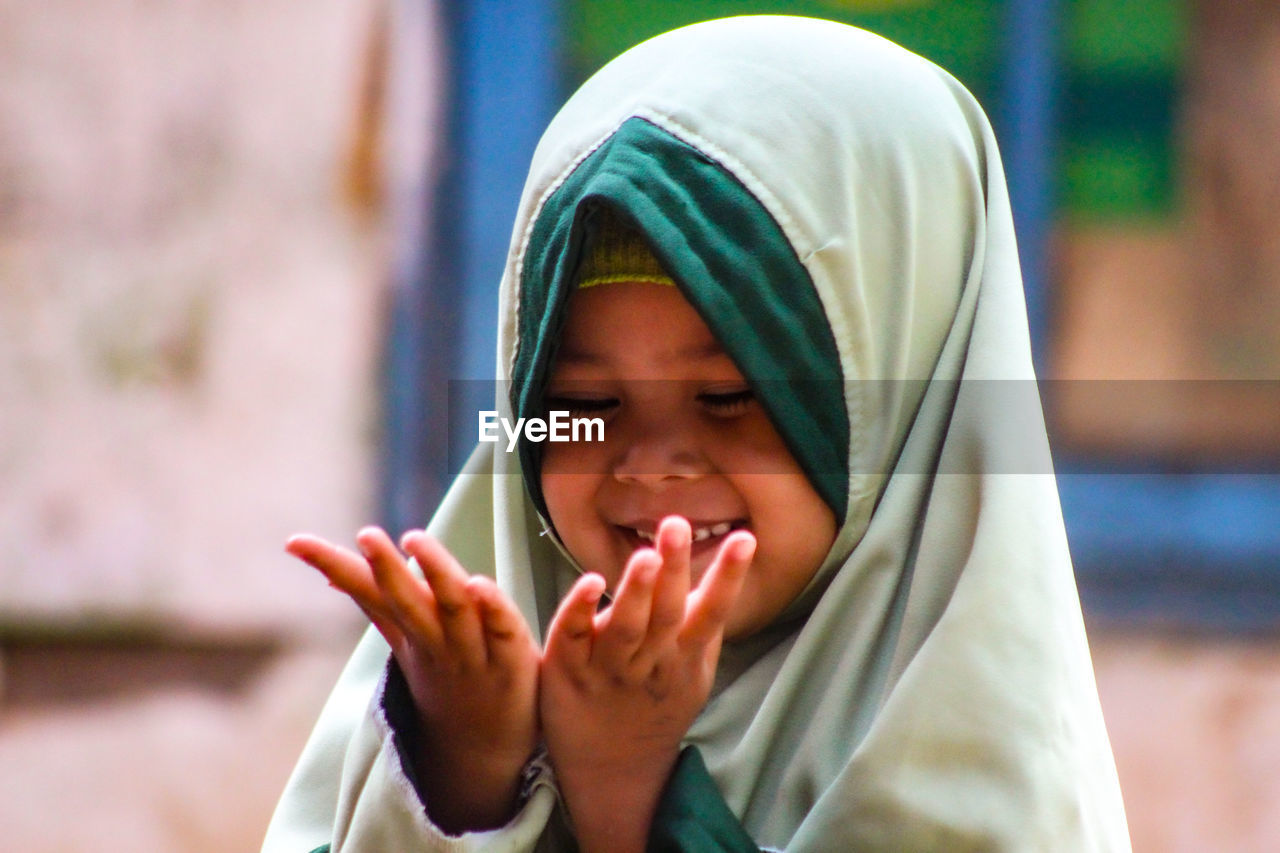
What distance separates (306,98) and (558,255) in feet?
4.77

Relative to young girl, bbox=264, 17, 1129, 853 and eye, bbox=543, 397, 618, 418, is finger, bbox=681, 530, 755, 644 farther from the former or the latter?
eye, bbox=543, 397, 618, 418

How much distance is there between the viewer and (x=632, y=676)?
86 centimetres

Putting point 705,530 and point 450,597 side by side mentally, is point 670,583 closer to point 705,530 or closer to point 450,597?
point 450,597

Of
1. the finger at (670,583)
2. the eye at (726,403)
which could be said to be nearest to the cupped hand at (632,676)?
the finger at (670,583)

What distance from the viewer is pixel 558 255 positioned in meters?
1.07

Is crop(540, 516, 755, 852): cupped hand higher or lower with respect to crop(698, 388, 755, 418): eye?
lower

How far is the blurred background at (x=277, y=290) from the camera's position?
7.37ft

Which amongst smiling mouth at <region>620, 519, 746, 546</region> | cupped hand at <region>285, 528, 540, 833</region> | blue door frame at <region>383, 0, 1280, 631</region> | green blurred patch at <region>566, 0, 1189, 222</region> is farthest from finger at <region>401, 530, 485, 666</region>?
A: green blurred patch at <region>566, 0, 1189, 222</region>

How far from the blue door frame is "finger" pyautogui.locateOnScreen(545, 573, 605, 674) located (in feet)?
4.60

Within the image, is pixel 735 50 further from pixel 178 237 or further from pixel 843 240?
pixel 178 237

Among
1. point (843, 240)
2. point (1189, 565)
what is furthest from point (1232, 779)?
point (843, 240)

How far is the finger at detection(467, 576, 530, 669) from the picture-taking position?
83 cm

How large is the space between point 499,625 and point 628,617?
8cm
